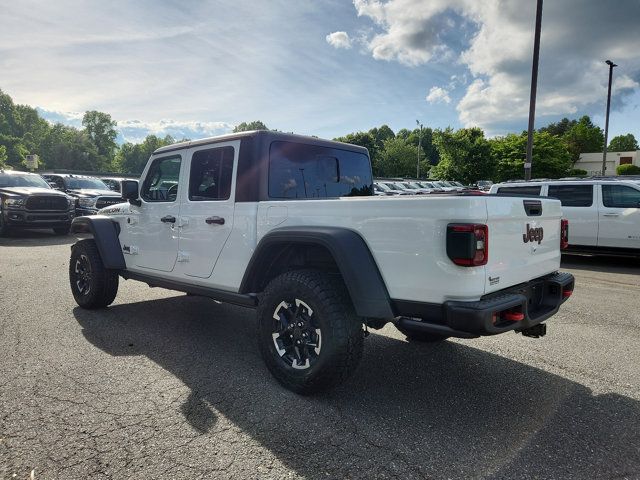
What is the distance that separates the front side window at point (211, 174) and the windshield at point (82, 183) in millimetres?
14913

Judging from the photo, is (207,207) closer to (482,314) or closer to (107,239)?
(107,239)

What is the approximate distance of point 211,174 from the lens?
4320mm

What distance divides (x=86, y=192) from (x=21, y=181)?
2442 millimetres

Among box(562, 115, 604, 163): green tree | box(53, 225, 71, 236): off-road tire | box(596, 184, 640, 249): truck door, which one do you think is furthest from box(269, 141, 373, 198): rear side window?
box(562, 115, 604, 163): green tree

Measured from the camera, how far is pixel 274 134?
13.3 feet

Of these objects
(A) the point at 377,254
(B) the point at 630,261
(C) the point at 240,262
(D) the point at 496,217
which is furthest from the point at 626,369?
(B) the point at 630,261

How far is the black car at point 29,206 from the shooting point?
43.2ft

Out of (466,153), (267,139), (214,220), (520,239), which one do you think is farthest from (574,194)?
(466,153)

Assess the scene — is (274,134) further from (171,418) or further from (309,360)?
(171,418)

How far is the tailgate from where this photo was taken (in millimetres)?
2846

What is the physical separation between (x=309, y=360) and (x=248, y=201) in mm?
1433

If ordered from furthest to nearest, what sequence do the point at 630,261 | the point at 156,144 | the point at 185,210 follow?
the point at 156,144
the point at 630,261
the point at 185,210

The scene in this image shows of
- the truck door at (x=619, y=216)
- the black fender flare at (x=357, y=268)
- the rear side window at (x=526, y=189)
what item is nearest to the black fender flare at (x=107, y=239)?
the black fender flare at (x=357, y=268)

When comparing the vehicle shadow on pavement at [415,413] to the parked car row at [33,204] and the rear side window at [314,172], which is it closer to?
the rear side window at [314,172]
